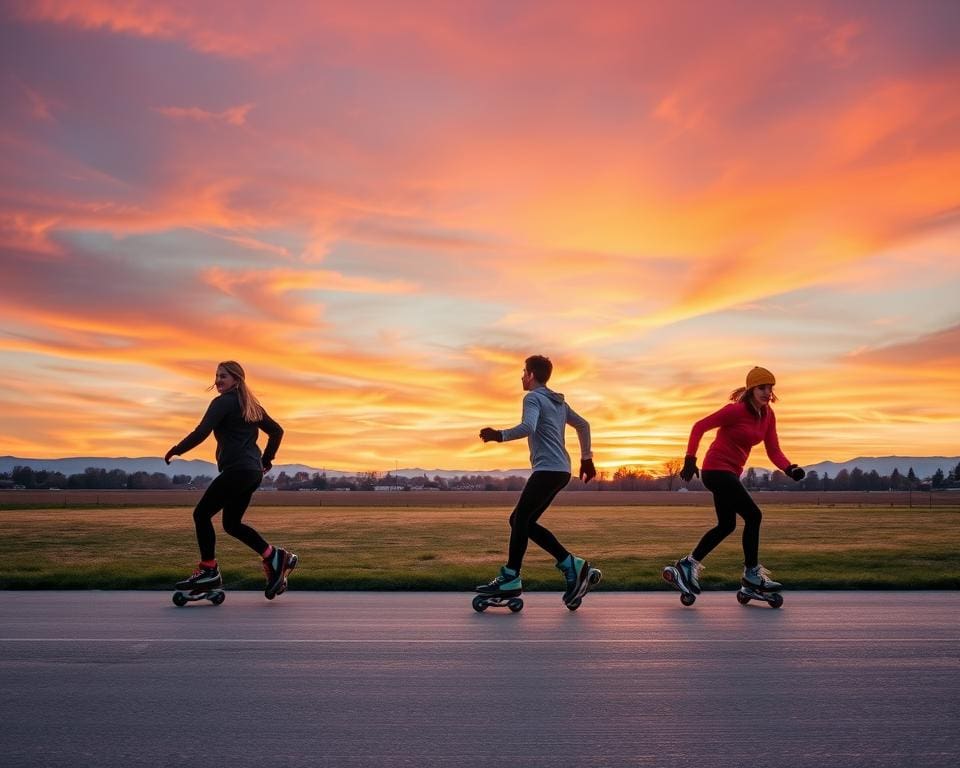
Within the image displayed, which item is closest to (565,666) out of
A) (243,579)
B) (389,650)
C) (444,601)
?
(389,650)

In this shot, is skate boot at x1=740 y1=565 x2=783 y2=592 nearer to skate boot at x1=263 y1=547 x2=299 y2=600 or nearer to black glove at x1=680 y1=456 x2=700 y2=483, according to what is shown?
black glove at x1=680 y1=456 x2=700 y2=483

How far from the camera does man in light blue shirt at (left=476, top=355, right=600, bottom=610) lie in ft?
27.9

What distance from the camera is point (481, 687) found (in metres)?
5.05

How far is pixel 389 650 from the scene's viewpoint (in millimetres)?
6223

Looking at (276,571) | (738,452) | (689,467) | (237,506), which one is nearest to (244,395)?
(237,506)

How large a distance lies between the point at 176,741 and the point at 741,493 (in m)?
6.65

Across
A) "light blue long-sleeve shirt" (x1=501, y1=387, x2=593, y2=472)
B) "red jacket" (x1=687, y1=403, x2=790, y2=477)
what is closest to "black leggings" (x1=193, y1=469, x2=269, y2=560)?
"light blue long-sleeve shirt" (x1=501, y1=387, x2=593, y2=472)

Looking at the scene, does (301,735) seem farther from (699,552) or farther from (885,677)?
(699,552)

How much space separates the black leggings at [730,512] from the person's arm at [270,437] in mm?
4446

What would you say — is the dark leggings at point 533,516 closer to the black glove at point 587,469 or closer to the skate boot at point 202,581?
the black glove at point 587,469

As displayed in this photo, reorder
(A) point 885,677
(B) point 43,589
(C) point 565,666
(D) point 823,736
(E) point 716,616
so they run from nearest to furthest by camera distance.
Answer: (D) point 823,736 < (A) point 885,677 < (C) point 565,666 < (E) point 716,616 < (B) point 43,589

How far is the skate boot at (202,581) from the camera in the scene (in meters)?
8.90

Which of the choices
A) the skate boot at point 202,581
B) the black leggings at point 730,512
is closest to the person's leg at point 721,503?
the black leggings at point 730,512

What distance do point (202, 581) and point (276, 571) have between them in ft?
2.33
